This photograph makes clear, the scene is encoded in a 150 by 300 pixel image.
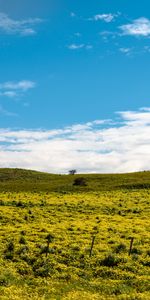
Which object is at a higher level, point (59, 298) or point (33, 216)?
point (33, 216)

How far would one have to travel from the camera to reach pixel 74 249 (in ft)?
124

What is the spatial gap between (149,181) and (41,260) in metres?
65.0

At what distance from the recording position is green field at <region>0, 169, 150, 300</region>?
2866 centimetres

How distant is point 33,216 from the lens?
56.1 metres

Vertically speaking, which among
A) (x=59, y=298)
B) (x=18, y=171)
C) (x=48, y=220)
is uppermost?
(x=18, y=171)

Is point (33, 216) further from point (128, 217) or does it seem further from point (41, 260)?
point (41, 260)

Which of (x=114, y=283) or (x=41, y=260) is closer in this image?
(x=114, y=283)

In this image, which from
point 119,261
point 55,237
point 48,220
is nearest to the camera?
point 119,261

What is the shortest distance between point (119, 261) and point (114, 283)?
4.76 metres

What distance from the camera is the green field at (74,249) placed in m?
28.7

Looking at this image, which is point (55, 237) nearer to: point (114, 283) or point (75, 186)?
point (114, 283)

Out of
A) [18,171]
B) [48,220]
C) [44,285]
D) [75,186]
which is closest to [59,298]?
[44,285]

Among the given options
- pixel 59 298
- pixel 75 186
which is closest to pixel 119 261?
pixel 59 298

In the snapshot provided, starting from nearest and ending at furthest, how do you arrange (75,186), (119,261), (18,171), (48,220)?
(119,261), (48,220), (75,186), (18,171)
